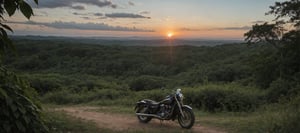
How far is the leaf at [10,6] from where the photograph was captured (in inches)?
91.7

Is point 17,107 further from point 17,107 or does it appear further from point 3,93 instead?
point 3,93

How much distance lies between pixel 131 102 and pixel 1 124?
1331cm

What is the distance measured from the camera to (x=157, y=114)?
33.3 ft

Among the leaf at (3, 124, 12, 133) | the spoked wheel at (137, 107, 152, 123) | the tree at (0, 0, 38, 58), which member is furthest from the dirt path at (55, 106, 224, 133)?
the tree at (0, 0, 38, 58)

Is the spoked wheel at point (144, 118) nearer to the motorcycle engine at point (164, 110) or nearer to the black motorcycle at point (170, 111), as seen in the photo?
the black motorcycle at point (170, 111)

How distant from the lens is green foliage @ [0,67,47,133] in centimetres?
324

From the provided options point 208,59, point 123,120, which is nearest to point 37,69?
point 208,59

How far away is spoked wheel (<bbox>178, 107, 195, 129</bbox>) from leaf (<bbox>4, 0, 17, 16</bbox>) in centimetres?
729

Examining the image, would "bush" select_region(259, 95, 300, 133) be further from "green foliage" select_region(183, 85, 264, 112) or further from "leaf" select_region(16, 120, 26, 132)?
"green foliage" select_region(183, 85, 264, 112)

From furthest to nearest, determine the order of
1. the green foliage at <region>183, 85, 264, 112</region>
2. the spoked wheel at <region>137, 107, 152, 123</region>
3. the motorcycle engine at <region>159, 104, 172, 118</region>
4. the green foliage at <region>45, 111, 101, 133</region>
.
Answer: the green foliage at <region>183, 85, 264, 112</region> < the spoked wheel at <region>137, 107, 152, 123</region> < the motorcycle engine at <region>159, 104, 172, 118</region> < the green foliage at <region>45, 111, 101, 133</region>

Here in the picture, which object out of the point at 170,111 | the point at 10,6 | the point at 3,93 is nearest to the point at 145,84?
the point at 170,111

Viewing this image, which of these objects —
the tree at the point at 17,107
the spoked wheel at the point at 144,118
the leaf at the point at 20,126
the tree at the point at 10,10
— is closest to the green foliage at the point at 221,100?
the spoked wheel at the point at 144,118

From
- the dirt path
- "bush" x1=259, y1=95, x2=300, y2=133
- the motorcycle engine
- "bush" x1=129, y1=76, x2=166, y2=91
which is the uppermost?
"bush" x1=259, y1=95, x2=300, y2=133

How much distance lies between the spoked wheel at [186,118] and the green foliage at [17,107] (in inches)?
237
